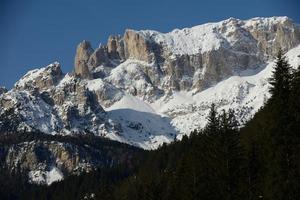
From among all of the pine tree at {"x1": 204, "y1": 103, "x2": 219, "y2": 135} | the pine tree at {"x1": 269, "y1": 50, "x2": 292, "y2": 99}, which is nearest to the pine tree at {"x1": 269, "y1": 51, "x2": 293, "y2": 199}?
the pine tree at {"x1": 269, "y1": 50, "x2": 292, "y2": 99}

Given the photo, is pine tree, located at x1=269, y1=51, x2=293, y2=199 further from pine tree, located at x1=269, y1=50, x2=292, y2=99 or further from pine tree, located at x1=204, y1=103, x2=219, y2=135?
pine tree, located at x1=204, y1=103, x2=219, y2=135

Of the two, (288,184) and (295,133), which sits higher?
(295,133)

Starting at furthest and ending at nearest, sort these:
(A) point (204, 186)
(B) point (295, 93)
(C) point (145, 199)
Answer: (C) point (145, 199) < (A) point (204, 186) < (B) point (295, 93)

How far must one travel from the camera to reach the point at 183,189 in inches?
3196

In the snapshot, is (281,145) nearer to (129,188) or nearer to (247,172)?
(247,172)

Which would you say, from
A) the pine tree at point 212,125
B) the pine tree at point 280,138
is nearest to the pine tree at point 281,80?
the pine tree at point 280,138

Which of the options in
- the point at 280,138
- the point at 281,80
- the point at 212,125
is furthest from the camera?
the point at 212,125

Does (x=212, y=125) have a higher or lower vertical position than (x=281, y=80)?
lower

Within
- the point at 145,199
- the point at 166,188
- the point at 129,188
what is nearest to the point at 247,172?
the point at 145,199

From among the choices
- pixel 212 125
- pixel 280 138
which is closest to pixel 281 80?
pixel 280 138

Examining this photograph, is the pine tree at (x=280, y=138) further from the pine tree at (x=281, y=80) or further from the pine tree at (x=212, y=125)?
the pine tree at (x=212, y=125)

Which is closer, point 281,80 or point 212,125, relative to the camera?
point 281,80

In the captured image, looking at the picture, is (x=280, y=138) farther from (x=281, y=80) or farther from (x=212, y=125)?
(x=212, y=125)

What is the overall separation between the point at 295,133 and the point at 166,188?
41904 millimetres
